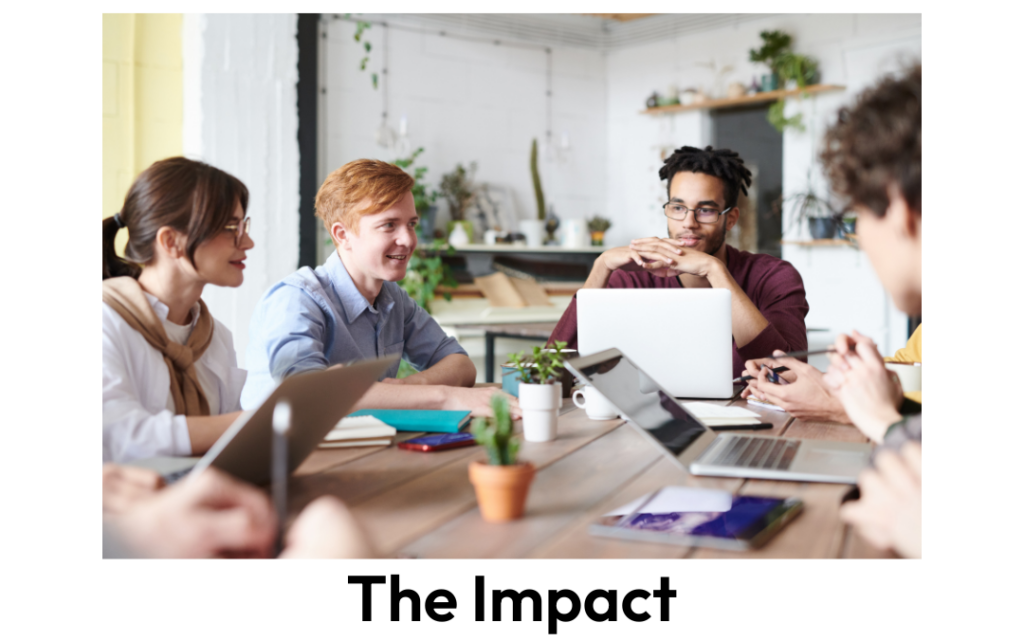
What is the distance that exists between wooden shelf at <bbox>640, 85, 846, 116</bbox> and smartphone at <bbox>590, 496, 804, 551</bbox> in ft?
13.7

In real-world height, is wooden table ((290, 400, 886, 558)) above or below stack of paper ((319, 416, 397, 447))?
below

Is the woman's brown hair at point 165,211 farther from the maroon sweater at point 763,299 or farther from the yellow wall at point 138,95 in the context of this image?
the yellow wall at point 138,95

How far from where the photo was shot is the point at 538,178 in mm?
5383

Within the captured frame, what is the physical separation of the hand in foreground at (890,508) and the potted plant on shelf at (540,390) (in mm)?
551

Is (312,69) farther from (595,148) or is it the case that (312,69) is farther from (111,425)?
(111,425)

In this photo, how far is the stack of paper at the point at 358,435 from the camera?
55.6 inches

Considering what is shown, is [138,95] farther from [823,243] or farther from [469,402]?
[823,243]

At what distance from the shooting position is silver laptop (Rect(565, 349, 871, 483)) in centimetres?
121

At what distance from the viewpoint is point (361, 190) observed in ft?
6.60

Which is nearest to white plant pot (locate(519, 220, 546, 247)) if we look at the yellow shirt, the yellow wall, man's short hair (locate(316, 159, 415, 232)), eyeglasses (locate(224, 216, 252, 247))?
the yellow wall

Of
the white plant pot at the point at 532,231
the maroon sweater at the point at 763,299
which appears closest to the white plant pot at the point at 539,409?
the maroon sweater at the point at 763,299

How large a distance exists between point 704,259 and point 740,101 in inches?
123

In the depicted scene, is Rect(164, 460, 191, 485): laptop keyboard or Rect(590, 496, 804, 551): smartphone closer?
Rect(590, 496, 804, 551): smartphone

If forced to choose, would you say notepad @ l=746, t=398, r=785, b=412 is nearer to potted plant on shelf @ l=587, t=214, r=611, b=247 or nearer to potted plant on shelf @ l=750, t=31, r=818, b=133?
potted plant on shelf @ l=750, t=31, r=818, b=133
